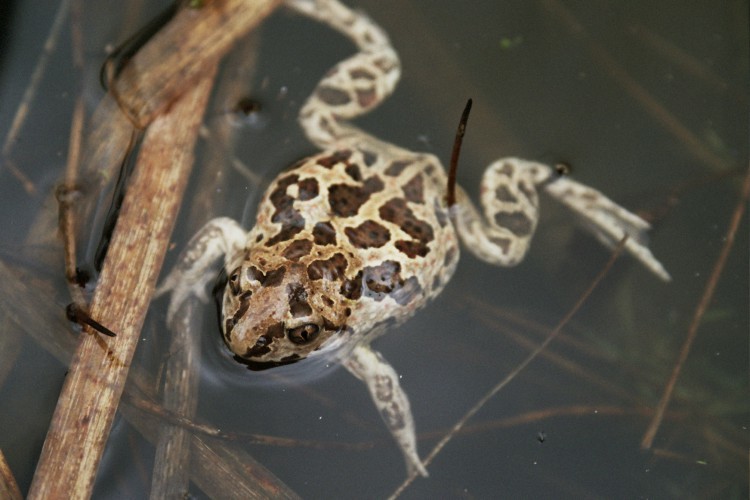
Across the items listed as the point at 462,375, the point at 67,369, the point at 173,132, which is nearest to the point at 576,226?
the point at 462,375

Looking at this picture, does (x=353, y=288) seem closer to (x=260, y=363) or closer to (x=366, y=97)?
(x=260, y=363)

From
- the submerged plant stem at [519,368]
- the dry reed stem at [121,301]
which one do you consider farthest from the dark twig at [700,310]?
the dry reed stem at [121,301]

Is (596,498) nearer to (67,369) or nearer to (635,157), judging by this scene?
(635,157)

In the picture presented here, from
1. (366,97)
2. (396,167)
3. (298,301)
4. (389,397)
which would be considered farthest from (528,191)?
(298,301)

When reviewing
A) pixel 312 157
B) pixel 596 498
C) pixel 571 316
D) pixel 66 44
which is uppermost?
pixel 66 44

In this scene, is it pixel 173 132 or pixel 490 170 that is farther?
pixel 490 170

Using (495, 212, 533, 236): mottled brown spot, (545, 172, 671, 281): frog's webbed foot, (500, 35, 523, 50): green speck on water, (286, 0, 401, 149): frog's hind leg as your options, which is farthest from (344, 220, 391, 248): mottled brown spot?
(500, 35, 523, 50): green speck on water

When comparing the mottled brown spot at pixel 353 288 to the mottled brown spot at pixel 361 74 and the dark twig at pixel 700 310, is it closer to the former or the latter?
the mottled brown spot at pixel 361 74
